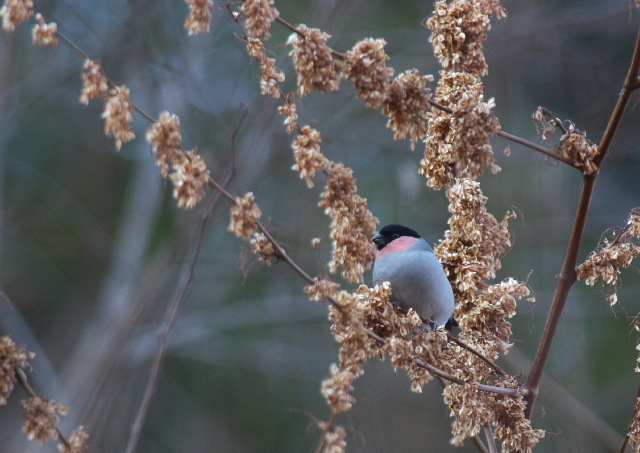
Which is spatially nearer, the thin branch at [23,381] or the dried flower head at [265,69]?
the thin branch at [23,381]

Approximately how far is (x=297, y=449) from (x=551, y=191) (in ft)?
9.06

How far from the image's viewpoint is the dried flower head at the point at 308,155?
4.00ft

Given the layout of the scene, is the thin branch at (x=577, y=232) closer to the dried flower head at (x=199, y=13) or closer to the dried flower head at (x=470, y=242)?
the dried flower head at (x=470, y=242)

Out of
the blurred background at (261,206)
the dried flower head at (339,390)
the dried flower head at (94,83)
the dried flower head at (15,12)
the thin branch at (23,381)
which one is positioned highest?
the blurred background at (261,206)

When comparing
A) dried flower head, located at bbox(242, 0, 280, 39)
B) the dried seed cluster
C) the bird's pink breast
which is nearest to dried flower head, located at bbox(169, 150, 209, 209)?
the dried seed cluster

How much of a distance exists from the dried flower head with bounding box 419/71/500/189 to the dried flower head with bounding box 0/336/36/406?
0.81 m

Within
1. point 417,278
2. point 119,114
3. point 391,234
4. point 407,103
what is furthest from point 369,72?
point 391,234

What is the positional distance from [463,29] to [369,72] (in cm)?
39

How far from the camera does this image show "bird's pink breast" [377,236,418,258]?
93.9 inches

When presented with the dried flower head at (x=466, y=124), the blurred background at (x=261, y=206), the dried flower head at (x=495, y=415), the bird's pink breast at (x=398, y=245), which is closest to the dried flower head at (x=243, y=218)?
the dried flower head at (x=466, y=124)

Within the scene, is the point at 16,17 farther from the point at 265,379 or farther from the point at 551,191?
the point at 265,379

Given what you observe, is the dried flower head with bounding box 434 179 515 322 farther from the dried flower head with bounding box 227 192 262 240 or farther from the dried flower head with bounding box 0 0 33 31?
the dried flower head with bounding box 0 0 33 31

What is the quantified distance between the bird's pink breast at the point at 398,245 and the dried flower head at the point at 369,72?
3.90 ft

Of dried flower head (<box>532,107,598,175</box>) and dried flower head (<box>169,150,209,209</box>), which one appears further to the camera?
dried flower head (<box>532,107,598,175</box>)
